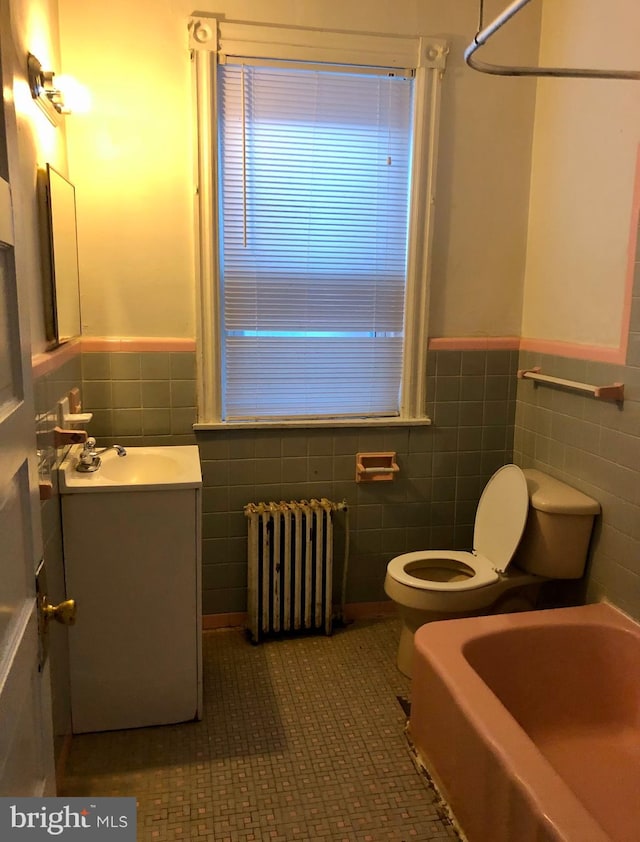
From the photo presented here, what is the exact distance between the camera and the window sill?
2.82m

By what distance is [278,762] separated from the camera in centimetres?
215

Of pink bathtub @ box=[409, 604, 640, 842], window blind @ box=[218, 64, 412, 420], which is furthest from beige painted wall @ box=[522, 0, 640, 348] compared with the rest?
pink bathtub @ box=[409, 604, 640, 842]

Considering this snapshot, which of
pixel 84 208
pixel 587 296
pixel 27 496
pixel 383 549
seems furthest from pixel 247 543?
pixel 27 496

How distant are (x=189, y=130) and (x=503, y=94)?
1325 mm

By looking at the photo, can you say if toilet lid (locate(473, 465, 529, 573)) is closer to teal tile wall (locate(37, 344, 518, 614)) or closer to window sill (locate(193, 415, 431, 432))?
teal tile wall (locate(37, 344, 518, 614))

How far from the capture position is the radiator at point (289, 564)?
9.26 ft

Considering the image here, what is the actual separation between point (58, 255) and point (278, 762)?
1.77 m

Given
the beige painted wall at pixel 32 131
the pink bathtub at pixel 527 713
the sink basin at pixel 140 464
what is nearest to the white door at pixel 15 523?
the beige painted wall at pixel 32 131

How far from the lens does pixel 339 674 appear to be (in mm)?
2648

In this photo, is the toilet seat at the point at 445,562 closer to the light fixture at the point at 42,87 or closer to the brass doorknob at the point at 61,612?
the brass doorknob at the point at 61,612

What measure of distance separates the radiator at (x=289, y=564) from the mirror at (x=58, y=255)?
43.1 inches

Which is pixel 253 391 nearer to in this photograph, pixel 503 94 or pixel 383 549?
pixel 383 549

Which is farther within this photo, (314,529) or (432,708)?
(314,529)

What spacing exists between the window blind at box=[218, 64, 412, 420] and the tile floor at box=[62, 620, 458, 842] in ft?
3.57
